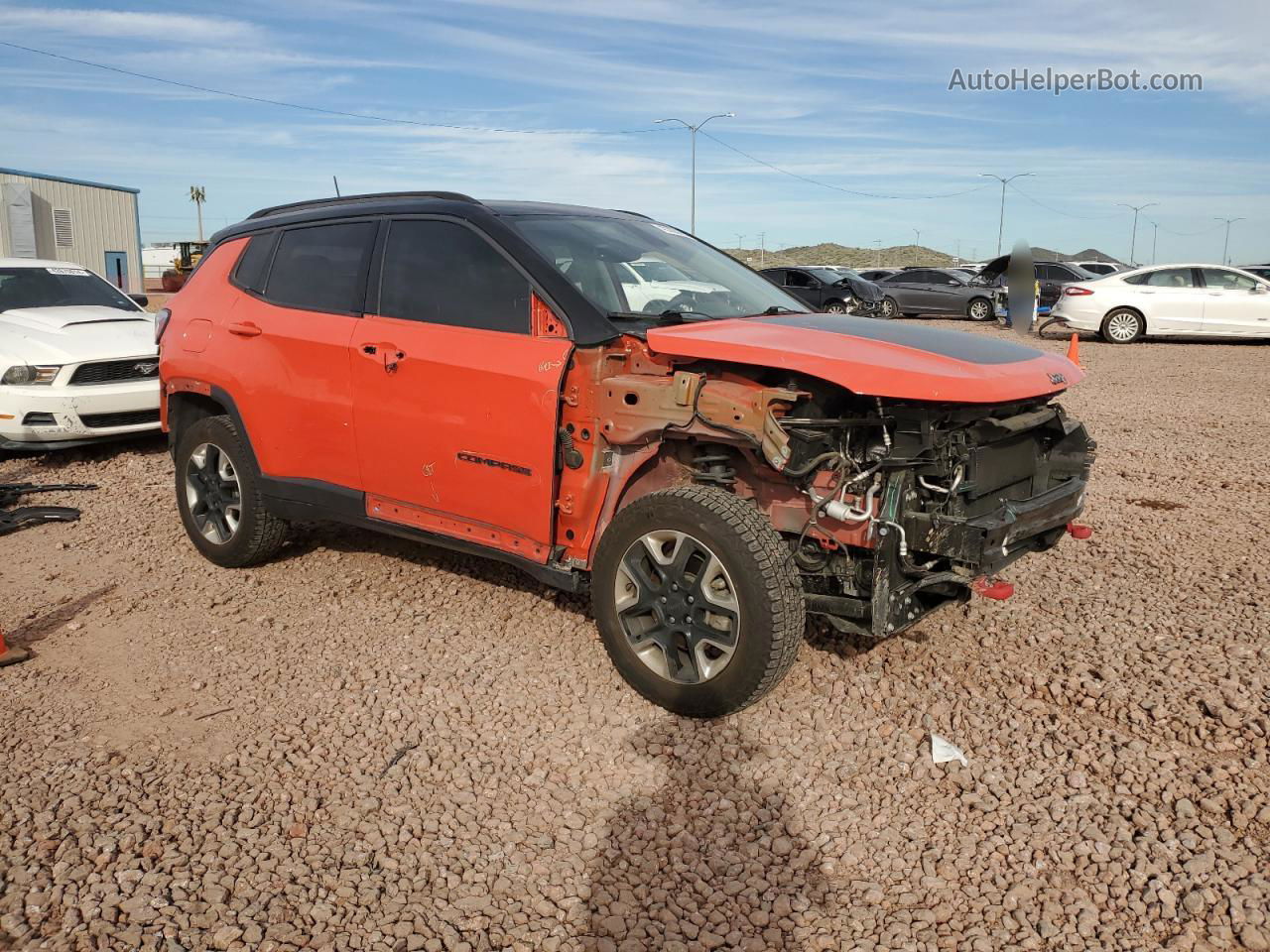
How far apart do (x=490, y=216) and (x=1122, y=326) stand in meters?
18.1

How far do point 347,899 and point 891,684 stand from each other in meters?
2.27

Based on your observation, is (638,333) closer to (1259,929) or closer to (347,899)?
(347,899)

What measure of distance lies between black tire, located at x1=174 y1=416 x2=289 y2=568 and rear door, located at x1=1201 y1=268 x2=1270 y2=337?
1846 centimetres

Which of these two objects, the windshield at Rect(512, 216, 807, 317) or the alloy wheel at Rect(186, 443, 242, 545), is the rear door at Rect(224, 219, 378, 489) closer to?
the alloy wheel at Rect(186, 443, 242, 545)

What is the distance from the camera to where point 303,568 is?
5.66 metres

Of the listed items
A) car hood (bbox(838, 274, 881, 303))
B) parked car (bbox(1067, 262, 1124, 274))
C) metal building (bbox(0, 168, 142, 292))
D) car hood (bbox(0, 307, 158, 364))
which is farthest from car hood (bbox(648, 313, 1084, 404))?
metal building (bbox(0, 168, 142, 292))

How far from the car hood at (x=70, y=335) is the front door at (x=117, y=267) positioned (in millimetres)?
35448

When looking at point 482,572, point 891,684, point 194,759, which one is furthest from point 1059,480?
point 194,759

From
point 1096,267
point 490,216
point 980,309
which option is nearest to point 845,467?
point 490,216

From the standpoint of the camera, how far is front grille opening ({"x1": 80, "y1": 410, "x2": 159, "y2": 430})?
8141 millimetres

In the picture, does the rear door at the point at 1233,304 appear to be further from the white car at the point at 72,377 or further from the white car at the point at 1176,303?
the white car at the point at 72,377

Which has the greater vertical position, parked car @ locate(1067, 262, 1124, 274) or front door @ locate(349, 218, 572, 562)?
parked car @ locate(1067, 262, 1124, 274)

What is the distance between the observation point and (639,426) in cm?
380

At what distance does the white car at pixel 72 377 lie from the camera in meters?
7.96
